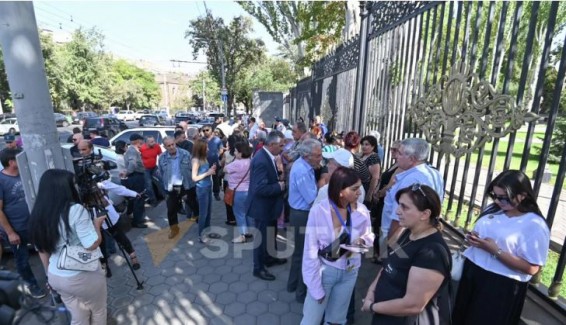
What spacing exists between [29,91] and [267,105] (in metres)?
20.0

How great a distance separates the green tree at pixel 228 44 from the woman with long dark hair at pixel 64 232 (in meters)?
23.1

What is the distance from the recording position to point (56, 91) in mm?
30734

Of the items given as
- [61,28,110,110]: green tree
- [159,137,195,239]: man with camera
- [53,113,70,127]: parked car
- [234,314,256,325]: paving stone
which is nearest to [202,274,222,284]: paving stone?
[234,314,256,325]: paving stone

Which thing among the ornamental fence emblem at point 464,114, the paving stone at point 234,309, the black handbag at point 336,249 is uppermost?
the ornamental fence emblem at point 464,114

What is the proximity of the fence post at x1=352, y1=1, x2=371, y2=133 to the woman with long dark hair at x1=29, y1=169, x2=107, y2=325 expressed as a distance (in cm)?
476

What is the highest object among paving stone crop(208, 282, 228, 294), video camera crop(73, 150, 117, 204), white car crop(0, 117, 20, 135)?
video camera crop(73, 150, 117, 204)

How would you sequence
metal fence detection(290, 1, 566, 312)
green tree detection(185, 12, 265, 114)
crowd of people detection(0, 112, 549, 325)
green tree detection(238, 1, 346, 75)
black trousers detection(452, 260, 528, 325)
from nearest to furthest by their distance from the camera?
crowd of people detection(0, 112, 549, 325) → black trousers detection(452, 260, 528, 325) → metal fence detection(290, 1, 566, 312) → green tree detection(238, 1, 346, 75) → green tree detection(185, 12, 265, 114)

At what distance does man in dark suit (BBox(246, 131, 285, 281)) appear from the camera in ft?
12.1

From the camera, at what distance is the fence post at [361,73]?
17.5ft

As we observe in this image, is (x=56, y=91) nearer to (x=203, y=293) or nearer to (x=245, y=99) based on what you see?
(x=245, y=99)

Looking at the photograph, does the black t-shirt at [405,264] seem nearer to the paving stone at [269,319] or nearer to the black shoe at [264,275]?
the paving stone at [269,319]

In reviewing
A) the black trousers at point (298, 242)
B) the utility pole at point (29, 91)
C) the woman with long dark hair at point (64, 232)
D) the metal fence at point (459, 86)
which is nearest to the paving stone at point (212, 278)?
the black trousers at point (298, 242)

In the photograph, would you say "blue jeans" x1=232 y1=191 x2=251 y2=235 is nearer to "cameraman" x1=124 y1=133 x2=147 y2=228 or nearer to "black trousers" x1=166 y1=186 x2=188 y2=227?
"black trousers" x1=166 y1=186 x2=188 y2=227

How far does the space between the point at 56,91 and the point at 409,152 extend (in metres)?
37.7
